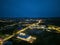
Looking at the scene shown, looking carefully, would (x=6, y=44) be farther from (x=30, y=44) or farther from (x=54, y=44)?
(x=54, y=44)

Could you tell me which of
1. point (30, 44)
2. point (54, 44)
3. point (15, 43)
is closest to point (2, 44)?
point (15, 43)

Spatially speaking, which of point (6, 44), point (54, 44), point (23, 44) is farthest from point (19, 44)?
point (54, 44)

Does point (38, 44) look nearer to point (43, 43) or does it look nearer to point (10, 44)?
point (43, 43)

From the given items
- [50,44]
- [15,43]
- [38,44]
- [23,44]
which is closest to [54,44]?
[50,44]

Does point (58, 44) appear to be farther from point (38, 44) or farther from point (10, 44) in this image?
point (10, 44)

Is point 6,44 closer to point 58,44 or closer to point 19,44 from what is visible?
point 19,44

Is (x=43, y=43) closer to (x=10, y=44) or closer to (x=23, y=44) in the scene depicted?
(x=23, y=44)
